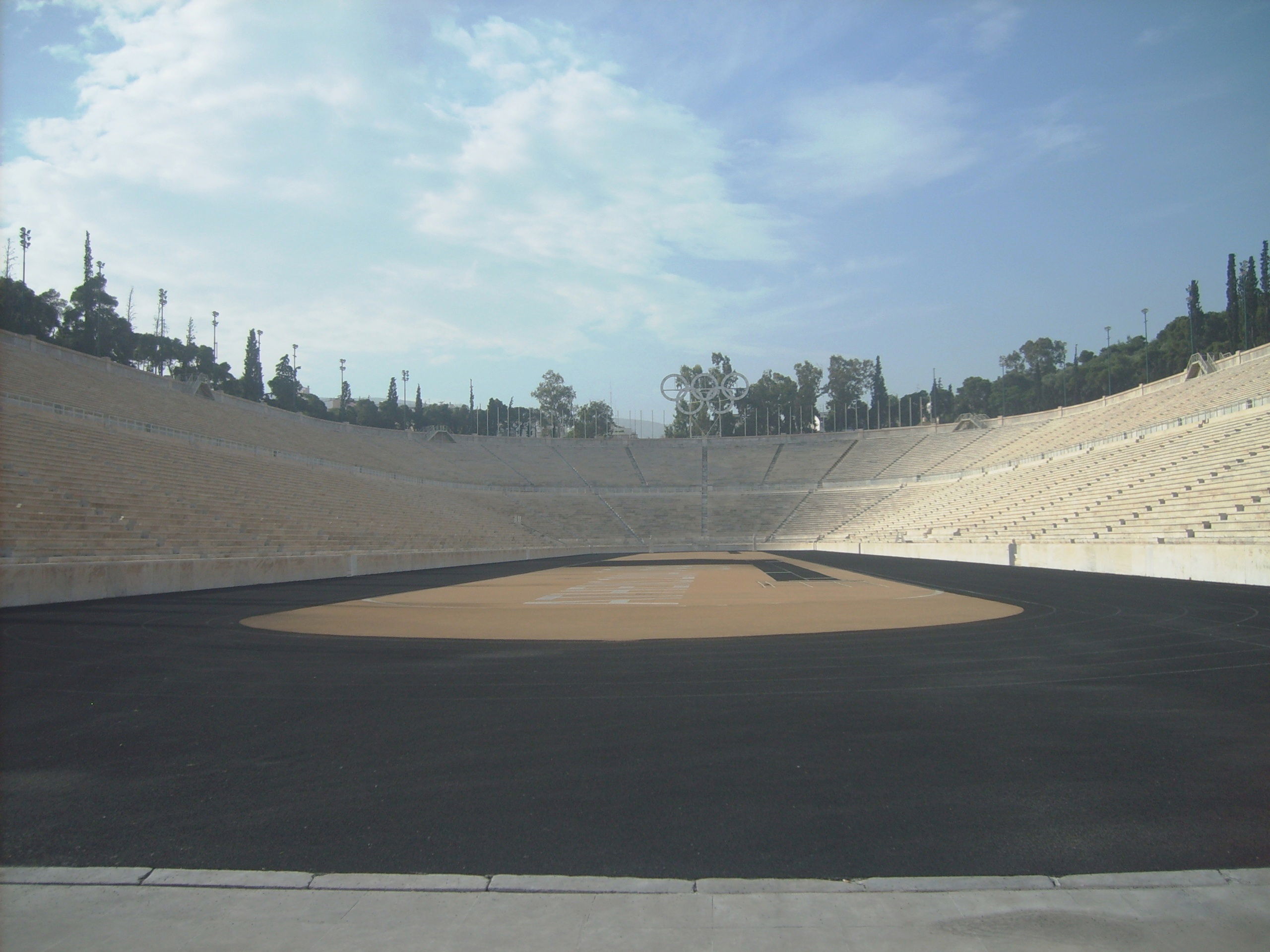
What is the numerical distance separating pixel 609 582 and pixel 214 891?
2307cm

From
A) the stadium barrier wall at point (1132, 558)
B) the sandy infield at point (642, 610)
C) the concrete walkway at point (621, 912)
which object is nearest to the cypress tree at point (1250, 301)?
the stadium barrier wall at point (1132, 558)

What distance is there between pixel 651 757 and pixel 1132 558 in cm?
2413

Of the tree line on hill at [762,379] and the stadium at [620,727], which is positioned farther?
the tree line on hill at [762,379]

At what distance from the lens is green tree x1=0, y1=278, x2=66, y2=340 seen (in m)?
55.3

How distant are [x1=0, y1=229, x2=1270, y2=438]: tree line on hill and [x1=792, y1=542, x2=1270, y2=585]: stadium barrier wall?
44.0 meters

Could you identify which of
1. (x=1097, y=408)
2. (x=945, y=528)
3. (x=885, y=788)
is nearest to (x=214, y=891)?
(x=885, y=788)

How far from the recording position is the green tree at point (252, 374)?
84.5m

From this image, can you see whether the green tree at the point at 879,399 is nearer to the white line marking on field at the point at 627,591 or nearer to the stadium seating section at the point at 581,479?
the stadium seating section at the point at 581,479

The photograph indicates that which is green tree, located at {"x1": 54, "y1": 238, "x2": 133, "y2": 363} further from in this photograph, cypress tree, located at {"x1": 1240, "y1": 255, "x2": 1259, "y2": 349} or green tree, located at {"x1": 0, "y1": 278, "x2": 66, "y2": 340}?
cypress tree, located at {"x1": 1240, "y1": 255, "x2": 1259, "y2": 349}

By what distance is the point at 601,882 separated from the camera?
3.78 meters

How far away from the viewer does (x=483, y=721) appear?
689 cm

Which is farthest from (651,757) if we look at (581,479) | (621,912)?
(581,479)

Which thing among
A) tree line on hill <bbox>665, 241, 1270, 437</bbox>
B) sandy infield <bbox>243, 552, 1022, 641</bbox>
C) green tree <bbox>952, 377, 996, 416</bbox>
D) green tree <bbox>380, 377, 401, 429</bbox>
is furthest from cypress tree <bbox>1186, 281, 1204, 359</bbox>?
green tree <bbox>380, 377, 401, 429</bbox>

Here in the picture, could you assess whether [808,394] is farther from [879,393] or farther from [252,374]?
[252,374]
